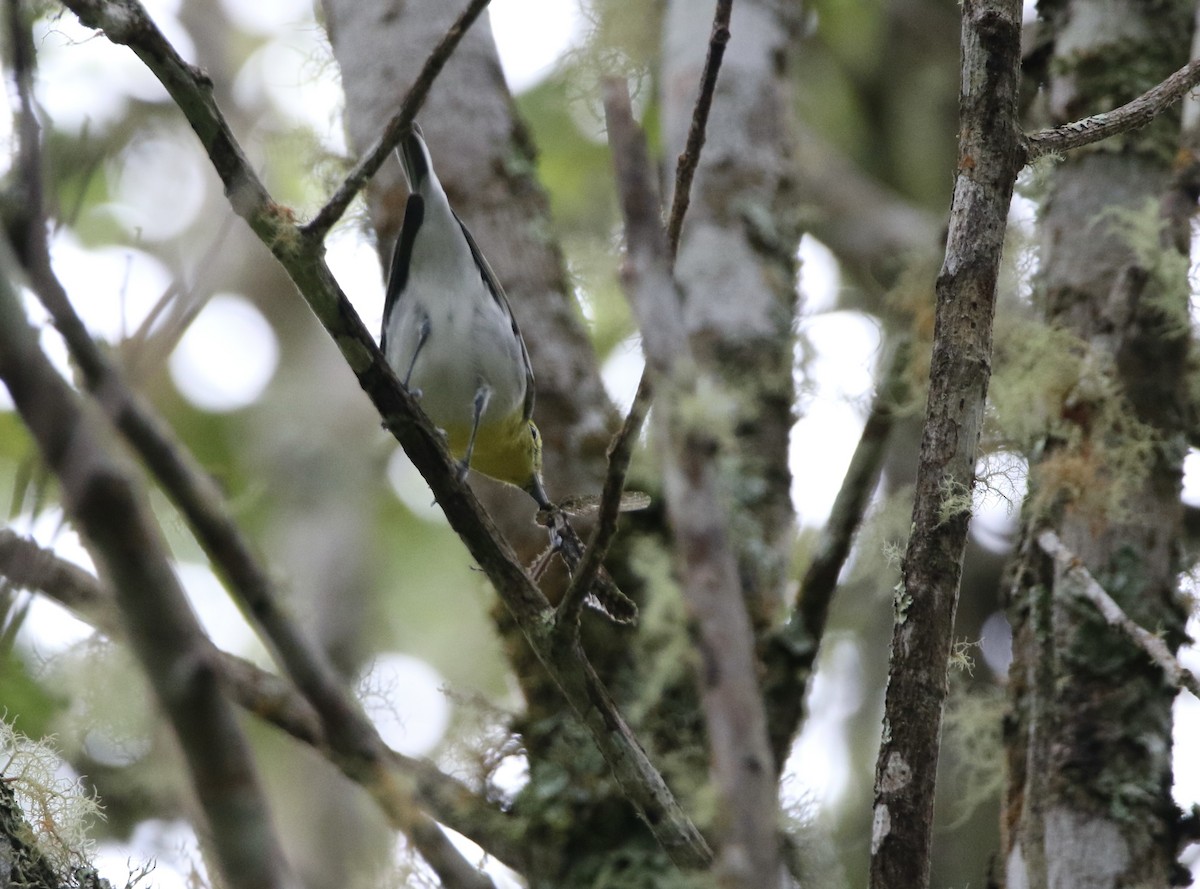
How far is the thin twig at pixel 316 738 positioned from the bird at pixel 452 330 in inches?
29.4

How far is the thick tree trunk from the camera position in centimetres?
291

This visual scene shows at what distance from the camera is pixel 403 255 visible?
3389 millimetres

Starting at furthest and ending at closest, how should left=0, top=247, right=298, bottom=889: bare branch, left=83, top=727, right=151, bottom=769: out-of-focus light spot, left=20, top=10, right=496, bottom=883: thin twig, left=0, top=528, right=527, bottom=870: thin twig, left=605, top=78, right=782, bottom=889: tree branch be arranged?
left=83, top=727, right=151, bottom=769: out-of-focus light spot → left=0, top=528, right=527, bottom=870: thin twig → left=20, top=10, right=496, bottom=883: thin twig → left=605, top=78, right=782, bottom=889: tree branch → left=0, top=247, right=298, bottom=889: bare branch

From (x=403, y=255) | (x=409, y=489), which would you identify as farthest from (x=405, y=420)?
(x=409, y=489)

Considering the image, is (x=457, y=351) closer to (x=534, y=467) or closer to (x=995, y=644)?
(x=534, y=467)

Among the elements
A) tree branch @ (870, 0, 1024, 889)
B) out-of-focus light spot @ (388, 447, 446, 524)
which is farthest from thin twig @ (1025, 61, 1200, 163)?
out-of-focus light spot @ (388, 447, 446, 524)

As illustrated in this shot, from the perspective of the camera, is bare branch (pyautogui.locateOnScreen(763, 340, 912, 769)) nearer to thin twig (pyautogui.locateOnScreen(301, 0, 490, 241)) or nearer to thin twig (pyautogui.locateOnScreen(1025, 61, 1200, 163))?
thin twig (pyautogui.locateOnScreen(1025, 61, 1200, 163))

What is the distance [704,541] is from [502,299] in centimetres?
237

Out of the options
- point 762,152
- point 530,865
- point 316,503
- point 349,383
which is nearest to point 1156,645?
point 530,865

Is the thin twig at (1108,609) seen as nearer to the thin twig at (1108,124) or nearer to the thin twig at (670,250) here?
the thin twig at (1108,124)

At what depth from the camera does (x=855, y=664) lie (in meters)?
5.86

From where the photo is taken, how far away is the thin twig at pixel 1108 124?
2.14 meters

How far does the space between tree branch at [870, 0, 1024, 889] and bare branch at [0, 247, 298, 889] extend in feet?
3.62

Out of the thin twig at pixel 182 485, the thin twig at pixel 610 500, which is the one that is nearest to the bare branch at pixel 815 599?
the thin twig at pixel 610 500
